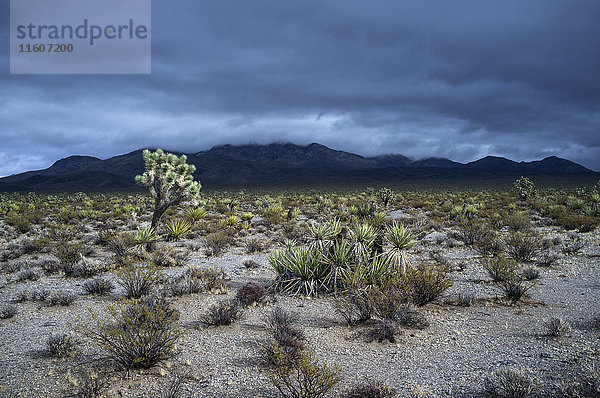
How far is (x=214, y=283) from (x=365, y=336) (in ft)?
15.3

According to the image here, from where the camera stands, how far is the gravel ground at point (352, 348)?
4613 mm

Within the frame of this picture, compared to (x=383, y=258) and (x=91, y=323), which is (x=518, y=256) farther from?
(x=91, y=323)

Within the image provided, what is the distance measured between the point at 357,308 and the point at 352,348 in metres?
1.26

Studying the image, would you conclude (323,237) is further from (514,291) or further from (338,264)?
(514,291)

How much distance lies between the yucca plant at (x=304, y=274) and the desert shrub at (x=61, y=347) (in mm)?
4624

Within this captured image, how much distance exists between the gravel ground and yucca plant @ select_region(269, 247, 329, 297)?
417mm

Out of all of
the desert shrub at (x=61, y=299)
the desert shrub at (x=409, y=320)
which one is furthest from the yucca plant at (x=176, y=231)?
the desert shrub at (x=409, y=320)

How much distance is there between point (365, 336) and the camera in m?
6.11

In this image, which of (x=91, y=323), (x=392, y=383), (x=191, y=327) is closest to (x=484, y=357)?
(x=392, y=383)

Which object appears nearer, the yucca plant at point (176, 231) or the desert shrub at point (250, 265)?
the desert shrub at point (250, 265)

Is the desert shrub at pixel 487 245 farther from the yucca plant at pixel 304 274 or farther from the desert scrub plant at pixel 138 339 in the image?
the desert scrub plant at pixel 138 339

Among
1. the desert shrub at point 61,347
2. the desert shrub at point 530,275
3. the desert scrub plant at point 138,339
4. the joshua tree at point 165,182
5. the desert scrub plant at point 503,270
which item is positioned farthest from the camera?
the joshua tree at point 165,182

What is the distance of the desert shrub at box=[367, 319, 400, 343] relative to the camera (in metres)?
5.92

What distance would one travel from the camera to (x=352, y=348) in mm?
5688
